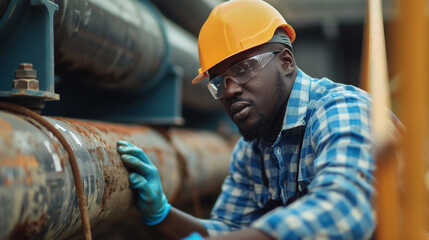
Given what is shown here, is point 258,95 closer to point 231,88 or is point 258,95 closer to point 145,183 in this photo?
point 231,88

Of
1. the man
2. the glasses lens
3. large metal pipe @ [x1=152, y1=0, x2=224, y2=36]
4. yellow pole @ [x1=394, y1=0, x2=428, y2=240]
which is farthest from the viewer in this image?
large metal pipe @ [x1=152, y1=0, x2=224, y2=36]

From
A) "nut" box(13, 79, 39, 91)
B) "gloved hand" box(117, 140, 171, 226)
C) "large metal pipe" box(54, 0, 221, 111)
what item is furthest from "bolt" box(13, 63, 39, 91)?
"gloved hand" box(117, 140, 171, 226)

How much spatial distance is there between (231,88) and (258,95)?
106mm

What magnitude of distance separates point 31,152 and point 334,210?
2.48 feet

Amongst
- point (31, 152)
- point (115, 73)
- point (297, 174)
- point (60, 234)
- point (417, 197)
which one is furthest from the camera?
point (115, 73)

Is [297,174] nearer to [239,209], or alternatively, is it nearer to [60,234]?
[239,209]

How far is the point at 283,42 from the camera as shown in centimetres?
190

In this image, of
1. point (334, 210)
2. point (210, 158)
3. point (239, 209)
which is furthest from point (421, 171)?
point (210, 158)

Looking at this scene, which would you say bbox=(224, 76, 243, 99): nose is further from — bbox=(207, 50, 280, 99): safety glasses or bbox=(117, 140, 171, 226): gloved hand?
bbox=(117, 140, 171, 226): gloved hand

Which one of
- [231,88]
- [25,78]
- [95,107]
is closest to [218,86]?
[231,88]

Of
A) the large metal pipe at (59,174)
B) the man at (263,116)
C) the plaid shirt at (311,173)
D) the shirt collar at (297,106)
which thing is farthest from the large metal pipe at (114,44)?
the shirt collar at (297,106)

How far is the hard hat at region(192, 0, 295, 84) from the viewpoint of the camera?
5.92 ft

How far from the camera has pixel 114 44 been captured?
2.01 meters

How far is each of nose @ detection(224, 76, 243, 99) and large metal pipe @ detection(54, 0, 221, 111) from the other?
530mm
